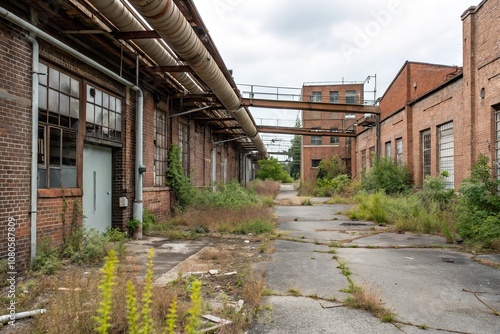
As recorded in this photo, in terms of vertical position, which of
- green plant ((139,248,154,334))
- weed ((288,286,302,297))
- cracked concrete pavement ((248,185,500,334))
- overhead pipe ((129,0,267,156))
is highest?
overhead pipe ((129,0,267,156))

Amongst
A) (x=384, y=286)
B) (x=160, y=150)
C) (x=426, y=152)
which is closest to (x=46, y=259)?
(x=384, y=286)

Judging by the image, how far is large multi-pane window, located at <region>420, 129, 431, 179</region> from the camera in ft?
52.0

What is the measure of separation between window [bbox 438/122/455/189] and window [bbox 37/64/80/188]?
12.6 m

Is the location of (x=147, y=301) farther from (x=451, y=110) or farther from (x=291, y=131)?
(x=291, y=131)

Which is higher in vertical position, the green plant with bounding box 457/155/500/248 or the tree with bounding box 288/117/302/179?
the tree with bounding box 288/117/302/179

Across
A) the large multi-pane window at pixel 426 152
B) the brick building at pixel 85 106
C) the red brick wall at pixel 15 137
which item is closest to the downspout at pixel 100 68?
the brick building at pixel 85 106

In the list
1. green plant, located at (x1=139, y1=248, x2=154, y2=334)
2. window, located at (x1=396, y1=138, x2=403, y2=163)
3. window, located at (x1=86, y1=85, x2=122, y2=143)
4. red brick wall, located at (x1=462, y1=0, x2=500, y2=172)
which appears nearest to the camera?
green plant, located at (x1=139, y1=248, x2=154, y2=334)

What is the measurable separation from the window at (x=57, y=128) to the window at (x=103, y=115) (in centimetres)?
43

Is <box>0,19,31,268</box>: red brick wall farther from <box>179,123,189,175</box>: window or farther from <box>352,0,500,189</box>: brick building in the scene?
<box>352,0,500,189</box>: brick building

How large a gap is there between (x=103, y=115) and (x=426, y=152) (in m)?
13.8

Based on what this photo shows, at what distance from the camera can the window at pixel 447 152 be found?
13.6m

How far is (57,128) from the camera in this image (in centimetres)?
634

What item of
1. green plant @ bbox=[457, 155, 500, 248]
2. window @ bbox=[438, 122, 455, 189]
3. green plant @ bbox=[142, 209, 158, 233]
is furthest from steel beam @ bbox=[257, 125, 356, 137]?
green plant @ bbox=[457, 155, 500, 248]

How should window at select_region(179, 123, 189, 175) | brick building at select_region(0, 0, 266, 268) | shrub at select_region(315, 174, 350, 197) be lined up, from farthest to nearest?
shrub at select_region(315, 174, 350, 197), window at select_region(179, 123, 189, 175), brick building at select_region(0, 0, 266, 268)
